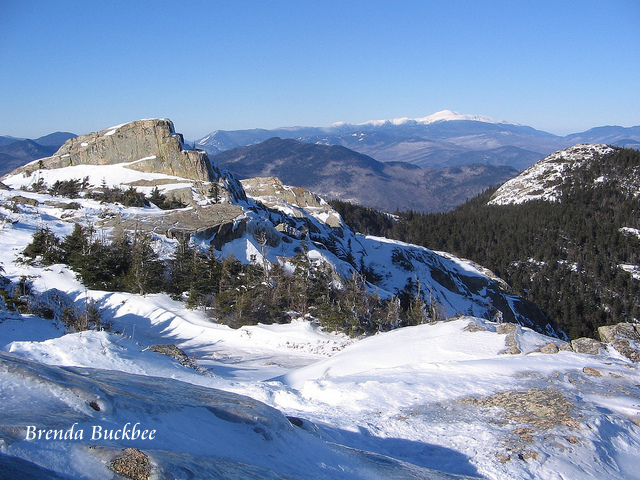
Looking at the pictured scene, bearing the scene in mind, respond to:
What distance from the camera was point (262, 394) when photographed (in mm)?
10766

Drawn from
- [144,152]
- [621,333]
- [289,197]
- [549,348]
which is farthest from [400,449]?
[289,197]

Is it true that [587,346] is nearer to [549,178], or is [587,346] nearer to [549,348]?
[549,348]

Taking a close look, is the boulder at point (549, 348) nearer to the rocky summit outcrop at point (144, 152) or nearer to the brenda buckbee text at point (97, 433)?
the brenda buckbee text at point (97, 433)

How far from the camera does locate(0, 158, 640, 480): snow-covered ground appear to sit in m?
4.50

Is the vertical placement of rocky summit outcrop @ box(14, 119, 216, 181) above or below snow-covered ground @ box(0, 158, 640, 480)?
above

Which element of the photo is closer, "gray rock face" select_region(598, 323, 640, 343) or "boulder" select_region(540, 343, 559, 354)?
"boulder" select_region(540, 343, 559, 354)

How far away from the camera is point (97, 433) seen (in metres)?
4.49

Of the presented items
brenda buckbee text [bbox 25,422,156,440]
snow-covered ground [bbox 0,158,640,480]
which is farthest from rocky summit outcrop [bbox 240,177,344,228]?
brenda buckbee text [bbox 25,422,156,440]

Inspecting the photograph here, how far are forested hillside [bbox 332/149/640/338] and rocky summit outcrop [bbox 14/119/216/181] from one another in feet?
183

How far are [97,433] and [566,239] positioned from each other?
107204 millimetres

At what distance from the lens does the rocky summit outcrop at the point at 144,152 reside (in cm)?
3866

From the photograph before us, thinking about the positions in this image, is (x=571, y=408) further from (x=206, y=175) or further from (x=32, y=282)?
(x=206, y=175)

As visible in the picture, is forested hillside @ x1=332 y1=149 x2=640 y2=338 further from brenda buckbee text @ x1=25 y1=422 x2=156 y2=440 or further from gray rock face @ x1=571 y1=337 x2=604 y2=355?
brenda buckbee text @ x1=25 y1=422 x2=156 y2=440

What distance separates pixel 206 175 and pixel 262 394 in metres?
Answer: 30.3
